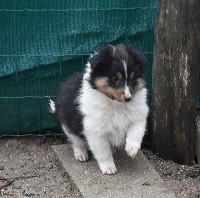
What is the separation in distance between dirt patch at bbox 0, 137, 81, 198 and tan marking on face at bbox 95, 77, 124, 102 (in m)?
0.97

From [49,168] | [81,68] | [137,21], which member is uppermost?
[137,21]

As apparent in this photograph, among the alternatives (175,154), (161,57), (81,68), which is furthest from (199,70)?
(81,68)

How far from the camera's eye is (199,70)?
566cm

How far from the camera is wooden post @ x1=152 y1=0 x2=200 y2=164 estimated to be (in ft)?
17.8

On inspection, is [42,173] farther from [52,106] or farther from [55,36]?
[55,36]

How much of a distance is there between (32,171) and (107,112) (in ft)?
3.70

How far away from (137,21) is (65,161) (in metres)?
1.63

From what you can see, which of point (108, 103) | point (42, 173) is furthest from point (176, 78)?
point (42, 173)

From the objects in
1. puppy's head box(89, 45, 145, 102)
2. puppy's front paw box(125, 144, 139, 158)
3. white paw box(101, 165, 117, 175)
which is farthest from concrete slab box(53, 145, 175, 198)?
puppy's head box(89, 45, 145, 102)

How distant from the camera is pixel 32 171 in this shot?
5.99m

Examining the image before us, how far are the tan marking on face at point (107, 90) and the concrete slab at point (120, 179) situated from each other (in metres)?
0.81

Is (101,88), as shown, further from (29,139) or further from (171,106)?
(29,139)

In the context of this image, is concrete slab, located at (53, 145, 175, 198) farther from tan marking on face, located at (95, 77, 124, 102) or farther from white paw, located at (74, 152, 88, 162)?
tan marking on face, located at (95, 77, 124, 102)

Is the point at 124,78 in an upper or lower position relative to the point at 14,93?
upper
